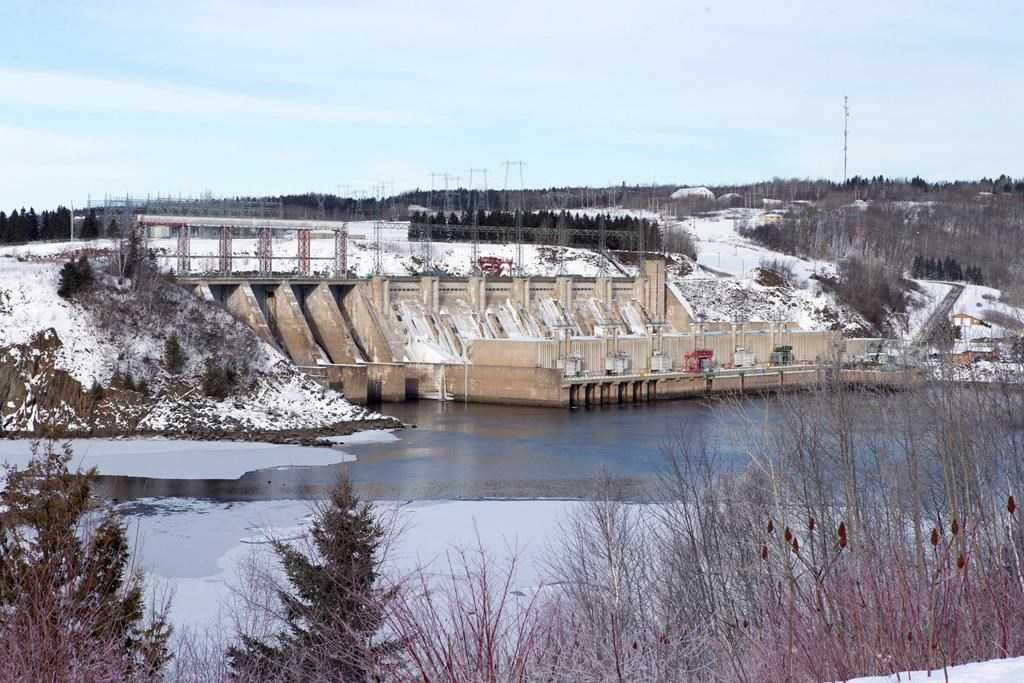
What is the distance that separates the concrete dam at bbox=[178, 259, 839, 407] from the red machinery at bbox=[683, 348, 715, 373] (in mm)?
42

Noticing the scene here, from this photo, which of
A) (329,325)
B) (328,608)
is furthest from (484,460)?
(329,325)

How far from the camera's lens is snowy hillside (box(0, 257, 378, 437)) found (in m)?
25.3

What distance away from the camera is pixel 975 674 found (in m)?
3.67

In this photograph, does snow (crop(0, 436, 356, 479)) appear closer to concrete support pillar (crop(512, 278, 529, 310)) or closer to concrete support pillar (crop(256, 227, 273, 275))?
concrete support pillar (crop(256, 227, 273, 275))

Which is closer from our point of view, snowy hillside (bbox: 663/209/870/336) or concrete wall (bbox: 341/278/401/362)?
concrete wall (bbox: 341/278/401/362)

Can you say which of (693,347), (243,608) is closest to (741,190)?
(693,347)

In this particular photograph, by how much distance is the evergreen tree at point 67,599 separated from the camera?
5617 millimetres

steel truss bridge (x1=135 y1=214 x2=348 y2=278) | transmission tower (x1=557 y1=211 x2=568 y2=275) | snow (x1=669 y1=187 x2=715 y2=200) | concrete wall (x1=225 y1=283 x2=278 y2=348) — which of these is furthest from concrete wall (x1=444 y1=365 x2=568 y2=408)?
snow (x1=669 y1=187 x2=715 y2=200)

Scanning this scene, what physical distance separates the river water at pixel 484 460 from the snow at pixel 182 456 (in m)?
0.50

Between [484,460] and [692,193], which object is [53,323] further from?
[692,193]

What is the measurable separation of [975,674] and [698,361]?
36.1m

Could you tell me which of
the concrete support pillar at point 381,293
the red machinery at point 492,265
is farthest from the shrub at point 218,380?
the red machinery at point 492,265

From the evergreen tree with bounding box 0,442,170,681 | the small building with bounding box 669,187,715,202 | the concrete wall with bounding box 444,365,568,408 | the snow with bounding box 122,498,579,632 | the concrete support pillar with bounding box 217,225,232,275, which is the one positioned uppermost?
the small building with bounding box 669,187,715,202

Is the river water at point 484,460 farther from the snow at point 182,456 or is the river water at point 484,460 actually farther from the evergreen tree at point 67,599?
the evergreen tree at point 67,599
